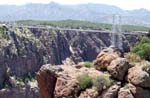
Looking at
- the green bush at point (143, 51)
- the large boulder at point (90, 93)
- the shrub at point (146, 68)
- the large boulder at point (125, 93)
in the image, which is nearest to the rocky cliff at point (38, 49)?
the green bush at point (143, 51)

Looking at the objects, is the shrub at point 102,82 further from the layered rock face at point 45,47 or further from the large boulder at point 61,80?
the layered rock face at point 45,47

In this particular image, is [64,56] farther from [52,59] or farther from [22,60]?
[22,60]

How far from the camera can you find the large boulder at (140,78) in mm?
23875

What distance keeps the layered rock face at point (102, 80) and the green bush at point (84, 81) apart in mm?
85

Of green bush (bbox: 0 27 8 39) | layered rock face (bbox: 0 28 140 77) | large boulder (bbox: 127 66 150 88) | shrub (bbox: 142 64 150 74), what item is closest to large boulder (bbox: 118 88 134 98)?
large boulder (bbox: 127 66 150 88)

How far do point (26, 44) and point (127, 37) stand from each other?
32.2m

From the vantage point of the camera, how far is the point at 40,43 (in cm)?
16238

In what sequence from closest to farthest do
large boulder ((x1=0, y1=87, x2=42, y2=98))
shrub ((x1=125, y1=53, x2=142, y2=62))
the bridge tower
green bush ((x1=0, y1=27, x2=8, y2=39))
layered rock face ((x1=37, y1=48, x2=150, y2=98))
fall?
layered rock face ((x1=37, y1=48, x2=150, y2=98))
shrub ((x1=125, y1=53, x2=142, y2=62))
the bridge tower
large boulder ((x1=0, y1=87, x2=42, y2=98))
green bush ((x1=0, y1=27, x2=8, y2=39))

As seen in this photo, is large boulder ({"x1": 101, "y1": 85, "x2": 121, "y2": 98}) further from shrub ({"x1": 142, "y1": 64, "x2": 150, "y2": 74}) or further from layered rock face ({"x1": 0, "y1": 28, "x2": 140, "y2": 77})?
layered rock face ({"x1": 0, "y1": 28, "x2": 140, "y2": 77})

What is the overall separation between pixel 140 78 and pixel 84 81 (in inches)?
88.9

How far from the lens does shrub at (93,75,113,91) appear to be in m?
24.1

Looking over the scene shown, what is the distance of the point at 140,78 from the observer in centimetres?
2392

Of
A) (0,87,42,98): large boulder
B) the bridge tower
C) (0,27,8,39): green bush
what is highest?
the bridge tower

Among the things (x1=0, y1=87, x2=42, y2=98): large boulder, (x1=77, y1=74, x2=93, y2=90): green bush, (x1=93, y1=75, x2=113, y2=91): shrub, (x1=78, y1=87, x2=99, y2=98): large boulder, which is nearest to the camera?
(x1=93, y1=75, x2=113, y2=91): shrub
